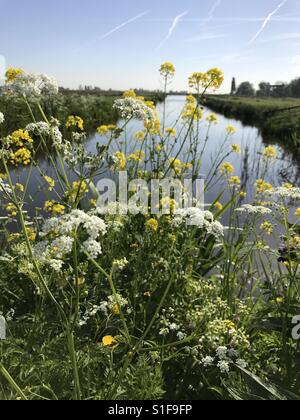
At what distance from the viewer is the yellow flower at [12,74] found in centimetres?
235

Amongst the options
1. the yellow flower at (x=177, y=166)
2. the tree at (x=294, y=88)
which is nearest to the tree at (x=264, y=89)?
the tree at (x=294, y=88)

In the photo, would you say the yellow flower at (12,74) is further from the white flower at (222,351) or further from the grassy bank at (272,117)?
the grassy bank at (272,117)

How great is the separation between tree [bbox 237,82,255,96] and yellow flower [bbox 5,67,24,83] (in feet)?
426

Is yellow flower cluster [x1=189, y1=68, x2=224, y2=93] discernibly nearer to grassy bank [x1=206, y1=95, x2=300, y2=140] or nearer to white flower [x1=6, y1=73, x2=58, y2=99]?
white flower [x1=6, y1=73, x2=58, y2=99]

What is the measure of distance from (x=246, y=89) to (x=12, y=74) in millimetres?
133702

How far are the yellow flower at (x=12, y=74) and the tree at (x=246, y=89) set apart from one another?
129845 millimetres

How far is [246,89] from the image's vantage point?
127250 millimetres

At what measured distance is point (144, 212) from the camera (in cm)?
346

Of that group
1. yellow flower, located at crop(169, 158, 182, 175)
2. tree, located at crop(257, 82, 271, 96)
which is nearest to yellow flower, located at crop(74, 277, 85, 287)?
yellow flower, located at crop(169, 158, 182, 175)

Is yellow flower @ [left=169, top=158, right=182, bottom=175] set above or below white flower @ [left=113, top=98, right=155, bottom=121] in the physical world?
below

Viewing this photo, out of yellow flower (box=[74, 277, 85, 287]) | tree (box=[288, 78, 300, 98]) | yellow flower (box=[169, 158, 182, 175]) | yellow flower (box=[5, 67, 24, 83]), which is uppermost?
tree (box=[288, 78, 300, 98])

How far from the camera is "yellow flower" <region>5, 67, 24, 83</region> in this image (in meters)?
2.35

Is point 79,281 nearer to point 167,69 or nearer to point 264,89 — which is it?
point 167,69
